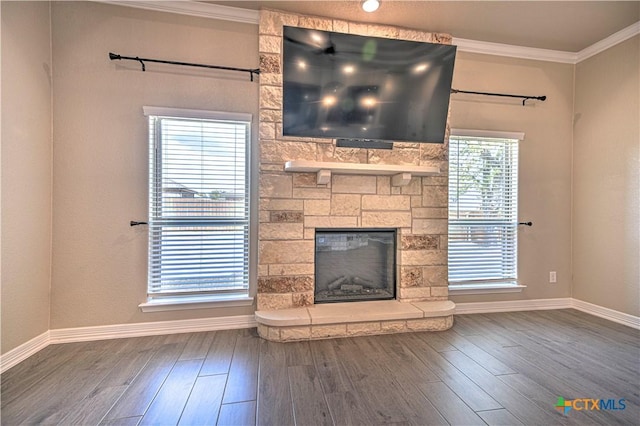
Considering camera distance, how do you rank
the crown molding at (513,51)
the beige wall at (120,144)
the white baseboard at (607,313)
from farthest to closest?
the crown molding at (513,51), the white baseboard at (607,313), the beige wall at (120,144)

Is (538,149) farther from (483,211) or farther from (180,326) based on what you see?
(180,326)

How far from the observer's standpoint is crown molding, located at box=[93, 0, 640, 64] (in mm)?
2385

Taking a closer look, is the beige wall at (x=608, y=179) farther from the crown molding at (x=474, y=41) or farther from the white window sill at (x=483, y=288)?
the white window sill at (x=483, y=288)

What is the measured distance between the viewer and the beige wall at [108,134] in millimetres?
2266

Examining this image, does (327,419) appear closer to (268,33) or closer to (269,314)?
(269,314)

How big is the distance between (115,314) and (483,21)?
420 centimetres

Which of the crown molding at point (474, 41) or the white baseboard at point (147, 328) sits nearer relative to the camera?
the white baseboard at point (147, 328)

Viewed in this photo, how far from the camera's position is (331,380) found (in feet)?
5.77

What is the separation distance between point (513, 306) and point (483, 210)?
1.10 meters

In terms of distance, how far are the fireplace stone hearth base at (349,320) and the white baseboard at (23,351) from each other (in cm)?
162

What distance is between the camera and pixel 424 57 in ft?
8.54

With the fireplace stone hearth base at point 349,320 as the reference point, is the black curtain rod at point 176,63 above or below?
above

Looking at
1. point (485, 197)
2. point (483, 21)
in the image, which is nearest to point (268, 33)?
point (483, 21)

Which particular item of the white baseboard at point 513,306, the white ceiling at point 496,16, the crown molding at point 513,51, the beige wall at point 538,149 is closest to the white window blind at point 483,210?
the beige wall at point 538,149
